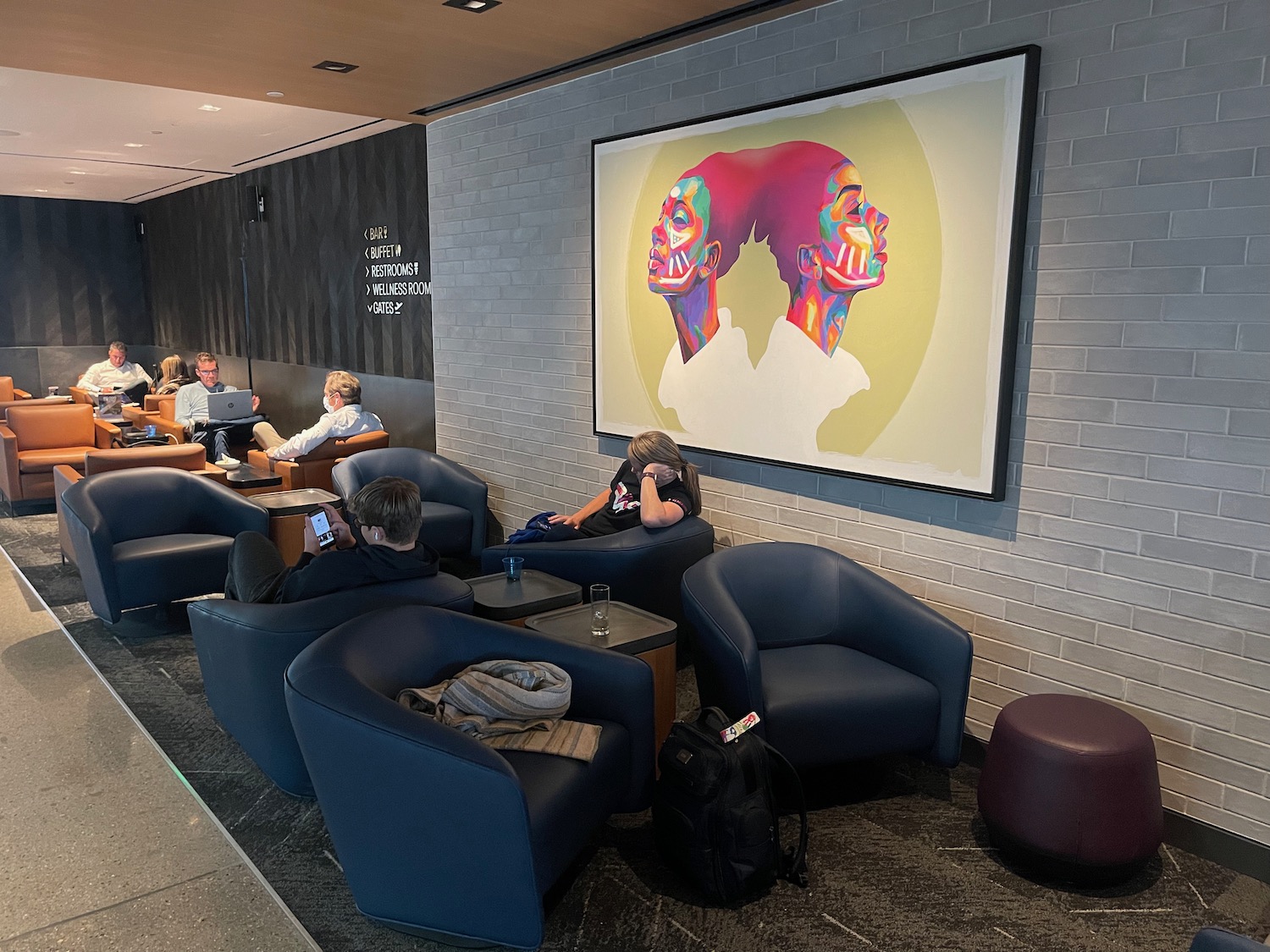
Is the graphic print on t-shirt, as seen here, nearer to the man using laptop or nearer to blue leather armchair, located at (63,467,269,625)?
blue leather armchair, located at (63,467,269,625)

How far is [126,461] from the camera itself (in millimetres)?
5887

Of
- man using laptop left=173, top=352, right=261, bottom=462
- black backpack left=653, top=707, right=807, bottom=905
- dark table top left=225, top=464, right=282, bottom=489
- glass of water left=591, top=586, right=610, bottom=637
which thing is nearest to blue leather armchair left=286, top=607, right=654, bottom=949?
black backpack left=653, top=707, right=807, bottom=905

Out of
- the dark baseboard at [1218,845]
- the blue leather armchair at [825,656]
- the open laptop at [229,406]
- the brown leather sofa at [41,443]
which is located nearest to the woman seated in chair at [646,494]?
the blue leather armchair at [825,656]

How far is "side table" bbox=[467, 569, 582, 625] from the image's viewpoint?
366 centimetres

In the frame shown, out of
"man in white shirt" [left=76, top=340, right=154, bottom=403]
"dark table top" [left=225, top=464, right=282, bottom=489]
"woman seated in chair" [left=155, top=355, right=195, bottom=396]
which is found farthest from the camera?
"man in white shirt" [left=76, top=340, right=154, bottom=403]

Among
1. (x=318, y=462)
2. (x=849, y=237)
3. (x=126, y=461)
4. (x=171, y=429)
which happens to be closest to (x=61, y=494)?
(x=126, y=461)

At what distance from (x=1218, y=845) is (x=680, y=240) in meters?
3.28

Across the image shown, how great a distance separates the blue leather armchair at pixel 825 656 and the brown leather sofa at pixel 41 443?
20.2ft

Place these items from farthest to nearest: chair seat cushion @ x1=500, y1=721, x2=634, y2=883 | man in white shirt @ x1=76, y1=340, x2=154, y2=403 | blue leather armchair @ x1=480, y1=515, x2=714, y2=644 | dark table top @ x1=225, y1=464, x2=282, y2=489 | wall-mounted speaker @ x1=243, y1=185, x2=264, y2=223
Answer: man in white shirt @ x1=76, y1=340, x2=154, y2=403 → wall-mounted speaker @ x1=243, y1=185, x2=264, y2=223 → dark table top @ x1=225, y1=464, x2=282, y2=489 → blue leather armchair @ x1=480, y1=515, x2=714, y2=644 → chair seat cushion @ x1=500, y1=721, x2=634, y2=883

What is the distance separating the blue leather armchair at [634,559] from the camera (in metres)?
4.25

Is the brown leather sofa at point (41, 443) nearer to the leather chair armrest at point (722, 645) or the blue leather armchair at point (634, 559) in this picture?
the blue leather armchair at point (634, 559)

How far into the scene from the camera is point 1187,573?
2.97 meters

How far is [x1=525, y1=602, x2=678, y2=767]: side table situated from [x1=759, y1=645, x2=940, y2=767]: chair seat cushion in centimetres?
36

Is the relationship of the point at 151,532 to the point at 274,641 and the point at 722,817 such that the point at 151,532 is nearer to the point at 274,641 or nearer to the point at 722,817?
the point at 274,641
